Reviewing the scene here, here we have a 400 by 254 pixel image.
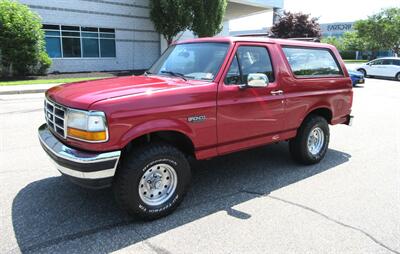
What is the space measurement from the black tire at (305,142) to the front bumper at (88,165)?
3.05 metres

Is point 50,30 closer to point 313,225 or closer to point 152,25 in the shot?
point 152,25

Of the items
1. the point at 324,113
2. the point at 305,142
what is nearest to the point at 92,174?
the point at 305,142

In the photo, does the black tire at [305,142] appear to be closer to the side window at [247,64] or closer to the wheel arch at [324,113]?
the wheel arch at [324,113]

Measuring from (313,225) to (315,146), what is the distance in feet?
7.71

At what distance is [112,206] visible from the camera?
163 inches

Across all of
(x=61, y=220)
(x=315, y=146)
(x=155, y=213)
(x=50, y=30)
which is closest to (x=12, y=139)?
(x=61, y=220)

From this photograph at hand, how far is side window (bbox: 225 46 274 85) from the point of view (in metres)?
4.43

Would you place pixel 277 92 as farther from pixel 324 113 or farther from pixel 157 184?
pixel 157 184

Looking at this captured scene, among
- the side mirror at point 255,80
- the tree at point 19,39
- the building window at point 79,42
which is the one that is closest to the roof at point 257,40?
the side mirror at point 255,80

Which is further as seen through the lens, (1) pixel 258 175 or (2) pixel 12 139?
(2) pixel 12 139

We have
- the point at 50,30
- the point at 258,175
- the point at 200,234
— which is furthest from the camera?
the point at 50,30

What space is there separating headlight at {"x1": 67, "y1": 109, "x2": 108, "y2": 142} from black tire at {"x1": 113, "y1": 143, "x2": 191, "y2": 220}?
40 centimetres

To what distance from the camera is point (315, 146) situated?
5.95 metres

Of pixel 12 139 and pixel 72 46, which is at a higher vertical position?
pixel 72 46
